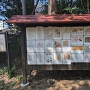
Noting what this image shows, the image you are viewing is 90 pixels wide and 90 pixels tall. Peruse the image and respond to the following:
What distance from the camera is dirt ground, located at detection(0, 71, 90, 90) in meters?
5.92

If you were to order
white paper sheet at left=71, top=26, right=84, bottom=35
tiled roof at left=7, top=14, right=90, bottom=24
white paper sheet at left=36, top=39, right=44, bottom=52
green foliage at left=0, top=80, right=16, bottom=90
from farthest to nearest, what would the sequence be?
Answer: green foliage at left=0, top=80, right=16, bottom=90 → white paper sheet at left=36, top=39, right=44, bottom=52 → white paper sheet at left=71, top=26, right=84, bottom=35 → tiled roof at left=7, top=14, right=90, bottom=24

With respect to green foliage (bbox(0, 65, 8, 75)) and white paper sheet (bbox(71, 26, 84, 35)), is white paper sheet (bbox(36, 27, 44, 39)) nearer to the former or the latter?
white paper sheet (bbox(71, 26, 84, 35))

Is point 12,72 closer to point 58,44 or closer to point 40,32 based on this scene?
point 40,32

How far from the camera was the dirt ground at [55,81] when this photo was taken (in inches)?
233

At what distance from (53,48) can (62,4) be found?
466cm

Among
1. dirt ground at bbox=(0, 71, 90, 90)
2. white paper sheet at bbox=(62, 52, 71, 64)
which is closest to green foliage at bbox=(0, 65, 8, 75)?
dirt ground at bbox=(0, 71, 90, 90)

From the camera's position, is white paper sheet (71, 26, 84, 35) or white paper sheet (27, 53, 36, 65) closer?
white paper sheet (71, 26, 84, 35)

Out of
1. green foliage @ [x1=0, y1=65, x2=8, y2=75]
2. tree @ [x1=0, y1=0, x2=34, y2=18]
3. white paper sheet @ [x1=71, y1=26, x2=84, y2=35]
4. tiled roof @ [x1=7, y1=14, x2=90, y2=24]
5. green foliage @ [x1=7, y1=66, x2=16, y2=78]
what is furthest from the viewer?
tree @ [x1=0, y1=0, x2=34, y2=18]

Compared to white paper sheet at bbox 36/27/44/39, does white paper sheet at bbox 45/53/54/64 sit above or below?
below

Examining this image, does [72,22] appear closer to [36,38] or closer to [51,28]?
[51,28]

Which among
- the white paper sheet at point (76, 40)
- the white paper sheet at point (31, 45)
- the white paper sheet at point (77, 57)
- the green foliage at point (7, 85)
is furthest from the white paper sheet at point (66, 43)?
the green foliage at point (7, 85)

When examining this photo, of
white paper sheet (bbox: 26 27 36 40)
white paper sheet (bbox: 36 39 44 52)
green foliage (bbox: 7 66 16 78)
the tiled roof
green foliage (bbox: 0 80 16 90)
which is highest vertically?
the tiled roof

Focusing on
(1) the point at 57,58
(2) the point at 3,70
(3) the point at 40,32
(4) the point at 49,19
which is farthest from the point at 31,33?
(2) the point at 3,70

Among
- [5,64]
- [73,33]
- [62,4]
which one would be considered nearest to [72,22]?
[73,33]
